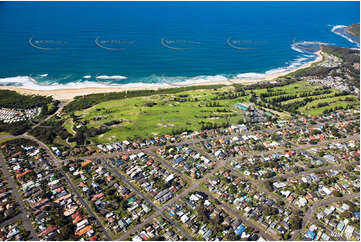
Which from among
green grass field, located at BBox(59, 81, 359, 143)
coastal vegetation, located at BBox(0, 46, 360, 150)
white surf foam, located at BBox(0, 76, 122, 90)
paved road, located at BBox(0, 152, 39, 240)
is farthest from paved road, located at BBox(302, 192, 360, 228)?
white surf foam, located at BBox(0, 76, 122, 90)

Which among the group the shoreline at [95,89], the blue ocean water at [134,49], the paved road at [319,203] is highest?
the blue ocean water at [134,49]

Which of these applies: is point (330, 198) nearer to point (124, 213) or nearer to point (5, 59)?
point (124, 213)

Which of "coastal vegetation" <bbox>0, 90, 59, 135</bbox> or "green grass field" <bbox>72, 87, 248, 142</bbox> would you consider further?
"coastal vegetation" <bbox>0, 90, 59, 135</bbox>

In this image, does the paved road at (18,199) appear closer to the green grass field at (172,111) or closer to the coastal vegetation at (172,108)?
the coastal vegetation at (172,108)

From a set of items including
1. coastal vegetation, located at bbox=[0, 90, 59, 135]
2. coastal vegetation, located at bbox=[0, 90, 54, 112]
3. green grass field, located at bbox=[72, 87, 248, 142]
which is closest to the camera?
green grass field, located at bbox=[72, 87, 248, 142]

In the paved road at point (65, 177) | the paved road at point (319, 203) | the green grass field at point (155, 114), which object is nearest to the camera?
the paved road at point (65, 177)

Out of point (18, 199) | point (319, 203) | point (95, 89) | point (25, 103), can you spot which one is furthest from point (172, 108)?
point (319, 203)

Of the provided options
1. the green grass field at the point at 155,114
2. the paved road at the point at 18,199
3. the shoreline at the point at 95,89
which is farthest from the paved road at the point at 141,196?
the shoreline at the point at 95,89

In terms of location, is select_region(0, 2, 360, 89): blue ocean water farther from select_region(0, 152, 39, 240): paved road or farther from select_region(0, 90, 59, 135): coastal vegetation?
select_region(0, 152, 39, 240): paved road

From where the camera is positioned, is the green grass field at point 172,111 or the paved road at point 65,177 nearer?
the paved road at point 65,177

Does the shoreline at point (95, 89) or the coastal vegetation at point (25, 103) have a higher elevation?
the shoreline at point (95, 89)
